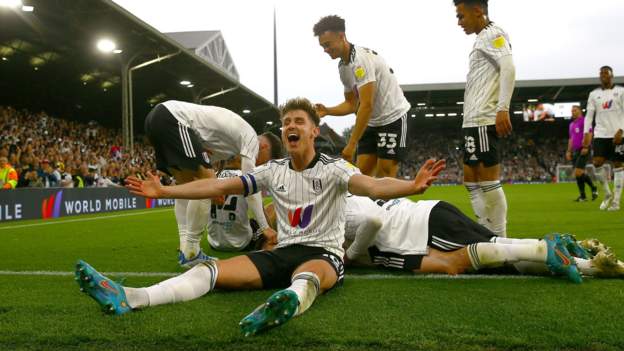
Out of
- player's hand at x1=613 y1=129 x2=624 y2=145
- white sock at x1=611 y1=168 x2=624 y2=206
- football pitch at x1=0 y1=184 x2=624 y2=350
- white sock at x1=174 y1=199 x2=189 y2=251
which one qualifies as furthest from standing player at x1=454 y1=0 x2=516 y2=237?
white sock at x1=611 y1=168 x2=624 y2=206

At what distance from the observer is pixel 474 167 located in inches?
186

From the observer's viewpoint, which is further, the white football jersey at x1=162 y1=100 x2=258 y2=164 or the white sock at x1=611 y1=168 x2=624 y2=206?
the white sock at x1=611 y1=168 x2=624 y2=206

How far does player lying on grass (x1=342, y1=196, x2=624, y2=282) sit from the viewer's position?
3.25 m

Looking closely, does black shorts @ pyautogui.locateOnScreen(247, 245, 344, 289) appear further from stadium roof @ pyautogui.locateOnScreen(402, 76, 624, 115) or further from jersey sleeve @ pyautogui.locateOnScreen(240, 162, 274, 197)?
stadium roof @ pyautogui.locateOnScreen(402, 76, 624, 115)

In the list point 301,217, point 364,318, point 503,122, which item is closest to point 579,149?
point 503,122

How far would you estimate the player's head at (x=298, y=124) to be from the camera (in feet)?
10.6

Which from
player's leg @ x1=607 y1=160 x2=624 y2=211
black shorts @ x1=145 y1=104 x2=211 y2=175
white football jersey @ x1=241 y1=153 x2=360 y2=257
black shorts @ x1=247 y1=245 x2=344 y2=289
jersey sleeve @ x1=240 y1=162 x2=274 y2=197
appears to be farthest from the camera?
player's leg @ x1=607 y1=160 x2=624 y2=211

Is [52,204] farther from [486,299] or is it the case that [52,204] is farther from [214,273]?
[486,299]

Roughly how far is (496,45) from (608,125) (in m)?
5.81

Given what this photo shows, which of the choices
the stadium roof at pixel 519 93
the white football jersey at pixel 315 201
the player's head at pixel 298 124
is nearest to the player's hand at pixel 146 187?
the white football jersey at pixel 315 201

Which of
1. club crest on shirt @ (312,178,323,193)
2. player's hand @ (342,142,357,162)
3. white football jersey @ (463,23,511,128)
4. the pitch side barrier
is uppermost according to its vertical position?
white football jersey @ (463,23,511,128)

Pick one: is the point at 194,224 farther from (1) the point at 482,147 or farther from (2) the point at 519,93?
(2) the point at 519,93

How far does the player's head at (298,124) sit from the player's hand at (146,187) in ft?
2.75

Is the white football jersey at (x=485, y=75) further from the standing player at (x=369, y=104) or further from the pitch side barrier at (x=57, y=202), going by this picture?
the pitch side barrier at (x=57, y=202)
